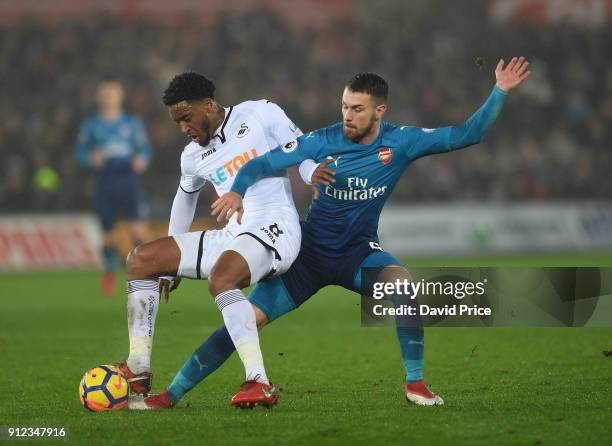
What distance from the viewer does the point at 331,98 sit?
72.4ft

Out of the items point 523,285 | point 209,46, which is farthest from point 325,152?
point 209,46

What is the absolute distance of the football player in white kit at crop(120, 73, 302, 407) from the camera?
19.1 ft

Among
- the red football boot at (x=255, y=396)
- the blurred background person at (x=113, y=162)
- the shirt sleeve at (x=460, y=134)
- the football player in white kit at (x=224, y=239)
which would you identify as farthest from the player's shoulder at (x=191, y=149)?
the blurred background person at (x=113, y=162)

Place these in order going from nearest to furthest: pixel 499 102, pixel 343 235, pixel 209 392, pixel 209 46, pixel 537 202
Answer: pixel 499 102 < pixel 343 235 < pixel 209 392 < pixel 537 202 < pixel 209 46

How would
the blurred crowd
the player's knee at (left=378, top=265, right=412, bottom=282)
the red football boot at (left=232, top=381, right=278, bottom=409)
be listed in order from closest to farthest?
the red football boot at (left=232, top=381, right=278, bottom=409)
the player's knee at (left=378, top=265, right=412, bottom=282)
the blurred crowd

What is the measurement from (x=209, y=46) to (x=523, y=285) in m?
17.2

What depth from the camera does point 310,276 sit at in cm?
639

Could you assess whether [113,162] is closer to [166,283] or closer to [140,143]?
[140,143]

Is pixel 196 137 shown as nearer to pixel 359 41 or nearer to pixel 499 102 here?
pixel 499 102

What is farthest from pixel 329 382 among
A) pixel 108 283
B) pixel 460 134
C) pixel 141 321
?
pixel 108 283

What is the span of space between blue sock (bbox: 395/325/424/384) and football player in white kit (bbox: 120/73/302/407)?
792mm

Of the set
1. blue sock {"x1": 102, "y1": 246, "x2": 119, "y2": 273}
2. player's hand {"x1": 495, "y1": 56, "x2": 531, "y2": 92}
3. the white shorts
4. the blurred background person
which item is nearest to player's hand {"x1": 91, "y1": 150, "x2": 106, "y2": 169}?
the blurred background person

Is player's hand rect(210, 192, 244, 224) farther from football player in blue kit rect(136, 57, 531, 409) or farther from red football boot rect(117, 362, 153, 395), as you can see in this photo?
red football boot rect(117, 362, 153, 395)

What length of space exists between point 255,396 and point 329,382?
1592 mm
